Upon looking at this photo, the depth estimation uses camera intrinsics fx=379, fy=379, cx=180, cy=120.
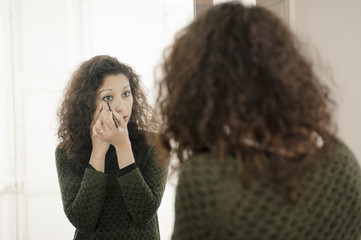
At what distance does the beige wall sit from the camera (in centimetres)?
152

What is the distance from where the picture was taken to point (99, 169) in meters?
1.24

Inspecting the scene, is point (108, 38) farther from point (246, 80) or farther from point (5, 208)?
point (246, 80)

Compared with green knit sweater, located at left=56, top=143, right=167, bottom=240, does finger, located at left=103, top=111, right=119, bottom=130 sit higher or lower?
higher

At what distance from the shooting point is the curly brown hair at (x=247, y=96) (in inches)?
24.4

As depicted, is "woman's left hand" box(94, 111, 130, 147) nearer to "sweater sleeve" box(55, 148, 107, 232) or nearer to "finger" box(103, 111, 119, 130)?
"finger" box(103, 111, 119, 130)

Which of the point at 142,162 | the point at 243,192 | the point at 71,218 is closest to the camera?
the point at 243,192

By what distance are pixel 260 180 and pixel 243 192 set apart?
0.11 feet

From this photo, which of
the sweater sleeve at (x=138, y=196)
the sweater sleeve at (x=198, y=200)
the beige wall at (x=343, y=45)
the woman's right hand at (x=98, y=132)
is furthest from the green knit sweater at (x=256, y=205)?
the beige wall at (x=343, y=45)

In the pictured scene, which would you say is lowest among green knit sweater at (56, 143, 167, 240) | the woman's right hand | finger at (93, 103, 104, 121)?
green knit sweater at (56, 143, 167, 240)

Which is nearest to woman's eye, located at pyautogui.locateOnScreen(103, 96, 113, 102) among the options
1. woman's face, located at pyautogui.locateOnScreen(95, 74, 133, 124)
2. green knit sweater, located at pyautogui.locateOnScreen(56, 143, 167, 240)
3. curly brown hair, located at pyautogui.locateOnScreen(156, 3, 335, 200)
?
woman's face, located at pyautogui.locateOnScreen(95, 74, 133, 124)

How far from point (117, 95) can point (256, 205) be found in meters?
0.81

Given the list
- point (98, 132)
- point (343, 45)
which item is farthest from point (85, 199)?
point (343, 45)

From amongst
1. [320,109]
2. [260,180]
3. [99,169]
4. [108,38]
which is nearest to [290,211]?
[260,180]

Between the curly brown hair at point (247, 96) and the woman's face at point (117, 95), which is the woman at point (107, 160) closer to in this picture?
the woman's face at point (117, 95)
